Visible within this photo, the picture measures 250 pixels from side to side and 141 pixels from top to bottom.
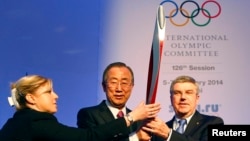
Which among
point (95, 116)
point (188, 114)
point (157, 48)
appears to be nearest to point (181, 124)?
point (188, 114)

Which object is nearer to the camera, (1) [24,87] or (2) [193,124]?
(1) [24,87]

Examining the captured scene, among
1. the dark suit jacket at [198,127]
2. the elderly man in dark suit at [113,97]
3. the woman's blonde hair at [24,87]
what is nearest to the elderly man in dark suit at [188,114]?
the dark suit jacket at [198,127]

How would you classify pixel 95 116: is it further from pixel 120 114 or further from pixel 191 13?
pixel 191 13

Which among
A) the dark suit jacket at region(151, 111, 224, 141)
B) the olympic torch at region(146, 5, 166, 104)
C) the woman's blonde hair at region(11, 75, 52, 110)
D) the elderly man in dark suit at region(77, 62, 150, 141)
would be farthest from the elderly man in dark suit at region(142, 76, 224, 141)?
the woman's blonde hair at region(11, 75, 52, 110)

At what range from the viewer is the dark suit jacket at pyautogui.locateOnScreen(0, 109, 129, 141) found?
181 cm

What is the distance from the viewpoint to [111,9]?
11.4 ft

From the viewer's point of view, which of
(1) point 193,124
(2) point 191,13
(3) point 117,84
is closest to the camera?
(3) point 117,84

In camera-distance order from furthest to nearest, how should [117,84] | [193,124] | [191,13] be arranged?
1. [191,13]
2. [193,124]
3. [117,84]

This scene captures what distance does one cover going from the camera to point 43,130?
71.2 inches

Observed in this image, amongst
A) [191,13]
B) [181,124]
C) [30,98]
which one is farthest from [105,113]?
[191,13]

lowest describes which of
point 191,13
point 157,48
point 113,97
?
point 113,97

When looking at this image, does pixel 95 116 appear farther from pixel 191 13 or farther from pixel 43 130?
pixel 191 13

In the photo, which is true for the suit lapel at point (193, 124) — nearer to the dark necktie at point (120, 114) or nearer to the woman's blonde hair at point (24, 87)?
the dark necktie at point (120, 114)

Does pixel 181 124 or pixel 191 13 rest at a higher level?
pixel 191 13
